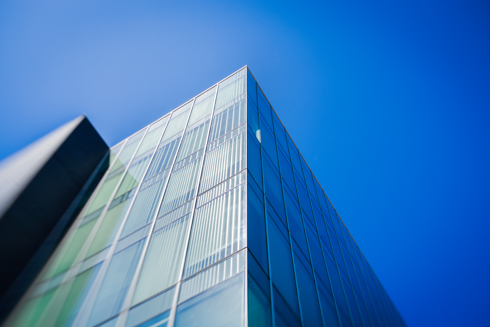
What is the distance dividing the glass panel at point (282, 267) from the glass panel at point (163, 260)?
6.52 feet

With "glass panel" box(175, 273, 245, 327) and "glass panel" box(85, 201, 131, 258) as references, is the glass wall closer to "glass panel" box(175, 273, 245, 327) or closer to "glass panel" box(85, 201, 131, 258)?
"glass panel" box(175, 273, 245, 327)

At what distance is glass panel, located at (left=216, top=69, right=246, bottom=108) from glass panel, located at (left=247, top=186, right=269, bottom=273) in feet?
19.5

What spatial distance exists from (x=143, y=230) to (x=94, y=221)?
3339 mm

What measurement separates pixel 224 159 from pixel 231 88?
17.6 ft

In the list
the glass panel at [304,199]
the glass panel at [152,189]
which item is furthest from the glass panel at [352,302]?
the glass panel at [152,189]

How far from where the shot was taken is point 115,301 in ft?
21.7

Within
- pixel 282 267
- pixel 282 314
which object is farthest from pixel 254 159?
pixel 282 314

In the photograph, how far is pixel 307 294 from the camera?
768 centimetres

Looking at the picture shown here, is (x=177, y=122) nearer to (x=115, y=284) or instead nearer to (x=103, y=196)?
(x=103, y=196)

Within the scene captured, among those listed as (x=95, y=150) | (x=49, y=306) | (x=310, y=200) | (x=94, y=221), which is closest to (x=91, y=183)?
(x=95, y=150)

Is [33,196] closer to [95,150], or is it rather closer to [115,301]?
[95,150]

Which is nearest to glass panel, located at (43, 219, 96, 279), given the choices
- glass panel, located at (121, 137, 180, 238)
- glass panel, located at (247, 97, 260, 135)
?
glass panel, located at (121, 137, 180, 238)

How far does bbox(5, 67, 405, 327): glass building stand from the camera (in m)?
5.76

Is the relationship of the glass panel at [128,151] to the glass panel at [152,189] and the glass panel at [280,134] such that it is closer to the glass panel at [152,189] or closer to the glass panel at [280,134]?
the glass panel at [152,189]
